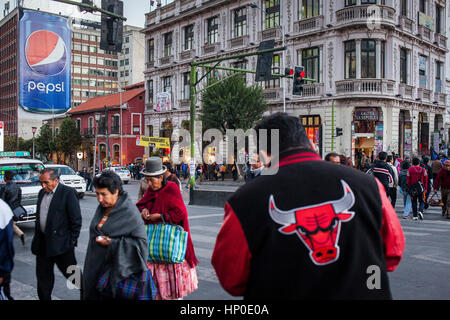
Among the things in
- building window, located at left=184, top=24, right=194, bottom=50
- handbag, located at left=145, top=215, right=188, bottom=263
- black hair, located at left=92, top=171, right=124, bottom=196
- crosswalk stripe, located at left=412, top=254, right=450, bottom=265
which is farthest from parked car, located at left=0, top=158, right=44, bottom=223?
building window, located at left=184, top=24, right=194, bottom=50

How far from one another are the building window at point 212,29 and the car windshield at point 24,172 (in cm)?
2891

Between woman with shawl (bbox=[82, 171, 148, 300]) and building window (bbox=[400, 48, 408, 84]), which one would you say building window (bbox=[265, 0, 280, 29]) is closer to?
building window (bbox=[400, 48, 408, 84])

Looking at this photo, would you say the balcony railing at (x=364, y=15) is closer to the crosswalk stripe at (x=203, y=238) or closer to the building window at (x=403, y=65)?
the building window at (x=403, y=65)

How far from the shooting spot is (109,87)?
95000mm

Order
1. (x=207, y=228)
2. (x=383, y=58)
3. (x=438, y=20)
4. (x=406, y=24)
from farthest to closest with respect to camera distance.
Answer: (x=438, y=20) < (x=406, y=24) < (x=383, y=58) < (x=207, y=228)

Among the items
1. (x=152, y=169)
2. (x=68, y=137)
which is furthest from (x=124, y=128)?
(x=152, y=169)

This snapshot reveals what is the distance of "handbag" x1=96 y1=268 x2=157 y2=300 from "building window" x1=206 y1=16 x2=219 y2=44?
36.8 meters

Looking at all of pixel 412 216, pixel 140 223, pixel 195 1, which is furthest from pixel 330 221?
pixel 195 1

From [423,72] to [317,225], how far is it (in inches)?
1423

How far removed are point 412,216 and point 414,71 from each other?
75.1 ft

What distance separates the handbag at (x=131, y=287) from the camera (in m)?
3.66

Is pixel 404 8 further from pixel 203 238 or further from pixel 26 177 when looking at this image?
pixel 26 177

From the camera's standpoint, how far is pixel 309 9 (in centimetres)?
3186

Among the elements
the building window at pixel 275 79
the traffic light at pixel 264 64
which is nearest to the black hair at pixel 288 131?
the traffic light at pixel 264 64
